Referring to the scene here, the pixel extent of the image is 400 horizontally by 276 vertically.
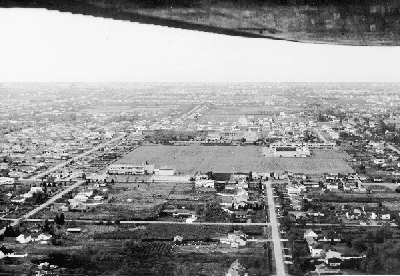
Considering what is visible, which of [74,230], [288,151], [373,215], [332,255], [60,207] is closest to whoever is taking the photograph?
[332,255]

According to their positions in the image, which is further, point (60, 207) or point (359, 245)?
point (60, 207)

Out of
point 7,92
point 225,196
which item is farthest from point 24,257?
point 7,92

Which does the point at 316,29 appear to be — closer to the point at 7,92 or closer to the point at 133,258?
the point at 133,258

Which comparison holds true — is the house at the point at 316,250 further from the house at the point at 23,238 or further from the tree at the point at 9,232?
the tree at the point at 9,232

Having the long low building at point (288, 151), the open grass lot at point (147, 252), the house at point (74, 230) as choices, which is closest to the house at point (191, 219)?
the open grass lot at point (147, 252)

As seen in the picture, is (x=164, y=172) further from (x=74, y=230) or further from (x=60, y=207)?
(x=74, y=230)

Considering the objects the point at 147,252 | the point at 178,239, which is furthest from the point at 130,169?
the point at 147,252
